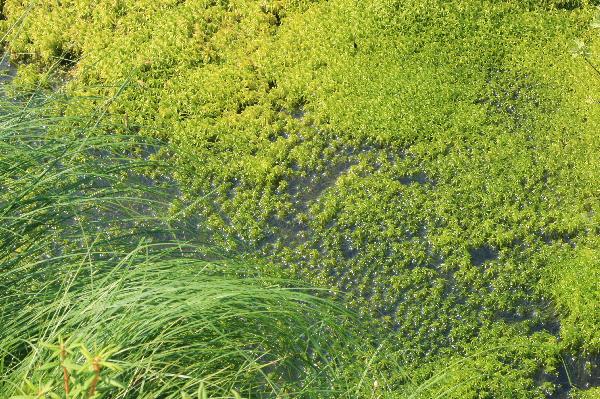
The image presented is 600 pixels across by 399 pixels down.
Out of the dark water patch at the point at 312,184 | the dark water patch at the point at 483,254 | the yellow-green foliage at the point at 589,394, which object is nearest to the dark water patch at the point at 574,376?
the yellow-green foliage at the point at 589,394

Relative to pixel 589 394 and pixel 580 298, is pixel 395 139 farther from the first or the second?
pixel 589 394

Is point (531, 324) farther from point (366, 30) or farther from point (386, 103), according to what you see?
point (366, 30)

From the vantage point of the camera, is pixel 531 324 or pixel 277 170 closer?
pixel 531 324

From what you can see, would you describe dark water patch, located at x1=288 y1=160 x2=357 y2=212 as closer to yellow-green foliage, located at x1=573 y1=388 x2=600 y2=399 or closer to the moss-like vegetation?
the moss-like vegetation

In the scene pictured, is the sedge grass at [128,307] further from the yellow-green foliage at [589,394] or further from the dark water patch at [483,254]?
the dark water patch at [483,254]

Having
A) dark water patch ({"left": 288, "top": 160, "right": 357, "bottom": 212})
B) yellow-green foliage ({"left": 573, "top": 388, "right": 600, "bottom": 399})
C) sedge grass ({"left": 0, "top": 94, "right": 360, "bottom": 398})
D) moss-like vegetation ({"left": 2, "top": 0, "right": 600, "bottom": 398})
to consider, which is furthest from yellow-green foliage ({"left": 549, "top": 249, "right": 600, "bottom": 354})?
sedge grass ({"left": 0, "top": 94, "right": 360, "bottom": 398})

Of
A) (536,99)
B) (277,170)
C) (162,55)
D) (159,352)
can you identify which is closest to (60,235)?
(159,352)

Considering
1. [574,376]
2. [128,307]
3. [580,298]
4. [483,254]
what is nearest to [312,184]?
[483,254]
